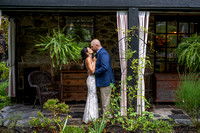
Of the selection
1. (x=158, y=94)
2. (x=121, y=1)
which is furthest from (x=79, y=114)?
(x=121, y=1)

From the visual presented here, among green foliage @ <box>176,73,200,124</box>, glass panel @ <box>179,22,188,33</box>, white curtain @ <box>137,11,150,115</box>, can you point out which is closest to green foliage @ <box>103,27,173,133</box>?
white curtain @ <box>137,11,150,115</box>

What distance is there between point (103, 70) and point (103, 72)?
0.11 meters

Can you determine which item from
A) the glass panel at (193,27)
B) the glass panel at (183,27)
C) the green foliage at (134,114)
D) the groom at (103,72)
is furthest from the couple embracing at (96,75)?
the glass panel at (193,27)

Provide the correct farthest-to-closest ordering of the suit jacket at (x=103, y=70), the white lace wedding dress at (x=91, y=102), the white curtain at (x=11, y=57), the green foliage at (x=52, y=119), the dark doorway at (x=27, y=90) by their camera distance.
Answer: the dark doorway at (x=27, y=90) < the white curtain at (x=11, y=57) < the white lace wedding dress at (x=91, y=102) < the suit jacket at (x=103, y=70) < the green foliage at (x=52, y=119)

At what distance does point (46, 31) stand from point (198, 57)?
13.4ft

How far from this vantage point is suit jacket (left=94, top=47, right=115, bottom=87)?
435cm

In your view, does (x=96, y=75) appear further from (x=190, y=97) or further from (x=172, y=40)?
(x=172, y=40)

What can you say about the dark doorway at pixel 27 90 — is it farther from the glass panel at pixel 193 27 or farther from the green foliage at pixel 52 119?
the glass panel at pixel 193 27

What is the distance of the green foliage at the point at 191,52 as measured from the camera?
516cm

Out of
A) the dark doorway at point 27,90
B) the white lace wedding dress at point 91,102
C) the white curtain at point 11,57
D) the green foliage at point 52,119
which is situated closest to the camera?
the green foliage at point 52,119

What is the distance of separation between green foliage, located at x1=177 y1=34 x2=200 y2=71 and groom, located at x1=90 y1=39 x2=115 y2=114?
1.89 meters

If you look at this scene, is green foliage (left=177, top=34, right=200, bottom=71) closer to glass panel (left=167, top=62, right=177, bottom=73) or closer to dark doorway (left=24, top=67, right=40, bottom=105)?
glass panel (left=167, top=62, right=177, bottom=73)

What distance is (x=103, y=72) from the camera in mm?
4461

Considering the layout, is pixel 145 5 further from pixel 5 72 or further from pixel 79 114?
pixel 5 72
